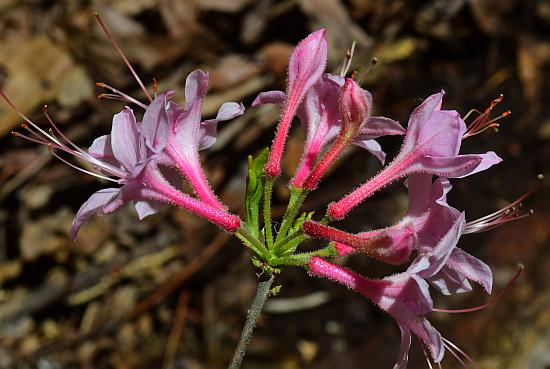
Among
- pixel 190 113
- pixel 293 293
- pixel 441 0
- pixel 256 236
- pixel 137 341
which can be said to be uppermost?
pixel 190 113

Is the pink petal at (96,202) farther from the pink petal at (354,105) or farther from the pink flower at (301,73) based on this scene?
the pink petal at (354,105)

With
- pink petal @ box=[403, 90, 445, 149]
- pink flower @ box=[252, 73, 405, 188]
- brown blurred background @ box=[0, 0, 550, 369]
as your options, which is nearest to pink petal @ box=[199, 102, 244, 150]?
pink flower @ box=[252, 73, 405, 188]

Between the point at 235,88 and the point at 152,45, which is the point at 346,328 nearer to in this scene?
the point at 235,88

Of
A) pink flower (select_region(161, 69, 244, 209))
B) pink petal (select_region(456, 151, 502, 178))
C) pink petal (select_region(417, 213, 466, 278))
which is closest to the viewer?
pink petal (select_region(417, 213, 466, 278))

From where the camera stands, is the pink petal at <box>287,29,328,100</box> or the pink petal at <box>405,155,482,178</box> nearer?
the pink petal at <box>405,155,482,178</box>

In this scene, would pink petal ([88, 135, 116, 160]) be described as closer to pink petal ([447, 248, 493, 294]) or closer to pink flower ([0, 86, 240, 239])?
pink flower ([0, 86, 240, 239])

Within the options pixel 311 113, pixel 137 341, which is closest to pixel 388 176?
pixel 311 113

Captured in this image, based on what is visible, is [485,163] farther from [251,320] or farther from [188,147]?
[188,147]
